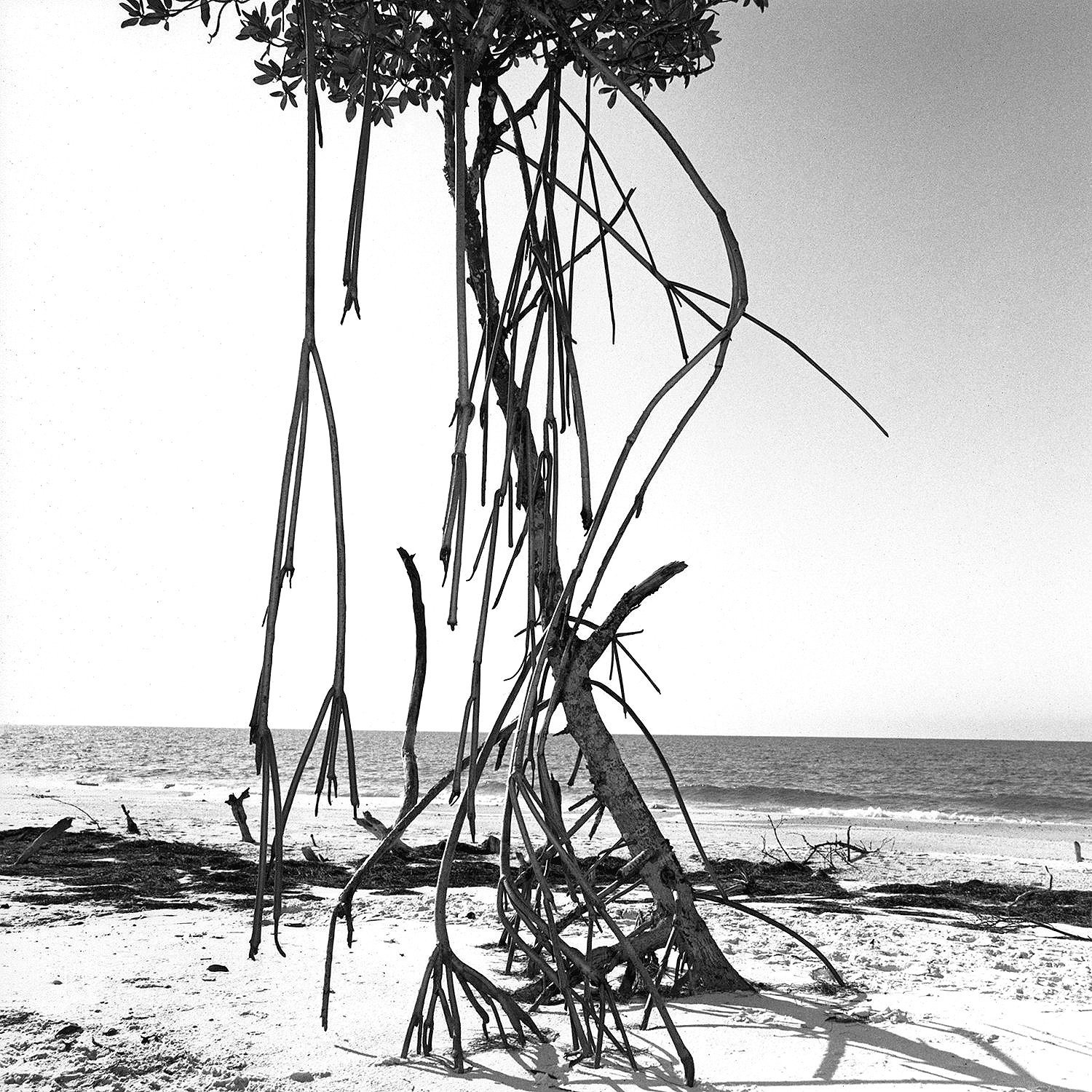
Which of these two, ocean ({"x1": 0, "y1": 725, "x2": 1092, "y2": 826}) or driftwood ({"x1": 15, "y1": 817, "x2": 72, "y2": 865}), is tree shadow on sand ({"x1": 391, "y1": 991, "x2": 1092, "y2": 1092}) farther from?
ocean ({"x1": 0, "y1": 725, "x2": 1092, "y2": 826})

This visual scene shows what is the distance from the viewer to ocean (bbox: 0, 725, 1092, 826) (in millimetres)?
22625

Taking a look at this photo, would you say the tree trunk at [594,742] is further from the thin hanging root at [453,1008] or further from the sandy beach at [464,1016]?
the thin hanging root at [453,1008]

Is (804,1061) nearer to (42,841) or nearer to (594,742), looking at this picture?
(594,742)

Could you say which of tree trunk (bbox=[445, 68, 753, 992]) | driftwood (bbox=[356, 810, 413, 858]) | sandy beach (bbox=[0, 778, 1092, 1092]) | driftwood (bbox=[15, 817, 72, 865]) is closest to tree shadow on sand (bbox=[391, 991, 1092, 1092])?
sandy beach (bbox=[0, 778, 1092, 1092])

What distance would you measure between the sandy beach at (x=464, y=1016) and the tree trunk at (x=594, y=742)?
16cm

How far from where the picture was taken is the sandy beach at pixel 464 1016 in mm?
2086

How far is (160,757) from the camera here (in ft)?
134

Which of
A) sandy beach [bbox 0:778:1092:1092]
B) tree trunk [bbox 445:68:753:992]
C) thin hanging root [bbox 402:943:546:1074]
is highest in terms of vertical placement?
tree trunk [bbox 445:68:753:992]

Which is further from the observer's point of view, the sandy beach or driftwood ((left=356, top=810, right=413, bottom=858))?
driftwood ((left=356, top=810, right=413, bottom=858))

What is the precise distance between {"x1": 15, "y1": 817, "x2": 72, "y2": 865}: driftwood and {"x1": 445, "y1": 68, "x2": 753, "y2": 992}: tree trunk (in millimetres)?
4805

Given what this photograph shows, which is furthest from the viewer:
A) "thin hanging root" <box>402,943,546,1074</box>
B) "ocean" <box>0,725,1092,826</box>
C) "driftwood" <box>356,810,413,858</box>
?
"ocean" <box>0,725,1092,826</box>

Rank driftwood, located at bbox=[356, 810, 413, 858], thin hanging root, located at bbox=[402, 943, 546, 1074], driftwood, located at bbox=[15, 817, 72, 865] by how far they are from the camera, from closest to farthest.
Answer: thin hanging root, located at bbox=[402, 943, 546, 1074] < driftwood, located at bbox=[356, 810, 413, 858] < driftwood, located at bbox=[15, 817, 72, 865]

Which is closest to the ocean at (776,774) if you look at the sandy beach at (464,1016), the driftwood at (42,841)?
the driftwood at (42,841)

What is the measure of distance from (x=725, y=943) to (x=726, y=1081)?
1707 mm
